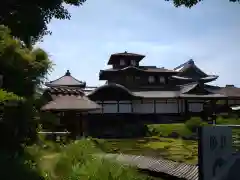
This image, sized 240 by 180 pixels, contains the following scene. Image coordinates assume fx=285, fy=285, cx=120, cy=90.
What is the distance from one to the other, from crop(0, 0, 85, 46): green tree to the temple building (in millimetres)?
18891

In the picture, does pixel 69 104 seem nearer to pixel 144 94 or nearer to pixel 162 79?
pixel 144 94

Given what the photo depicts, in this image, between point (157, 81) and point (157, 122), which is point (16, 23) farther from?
point (157, 81)

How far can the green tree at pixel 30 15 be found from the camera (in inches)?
193

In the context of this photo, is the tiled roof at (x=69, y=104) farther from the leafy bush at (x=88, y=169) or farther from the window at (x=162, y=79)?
the window at (x=162, y=79)

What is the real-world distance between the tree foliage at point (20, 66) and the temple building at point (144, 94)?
19179 mm

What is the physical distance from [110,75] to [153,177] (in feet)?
83.1

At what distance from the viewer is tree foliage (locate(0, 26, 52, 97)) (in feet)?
15.0

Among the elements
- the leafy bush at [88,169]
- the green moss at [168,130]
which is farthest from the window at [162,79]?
the leafy bush at [88,169]

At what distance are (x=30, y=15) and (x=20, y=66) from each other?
948 mm

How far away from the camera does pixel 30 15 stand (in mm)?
5047

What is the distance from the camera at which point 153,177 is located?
284 inches

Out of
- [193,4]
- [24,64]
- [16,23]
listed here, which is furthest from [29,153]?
[193,4]


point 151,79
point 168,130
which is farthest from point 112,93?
point 151,79

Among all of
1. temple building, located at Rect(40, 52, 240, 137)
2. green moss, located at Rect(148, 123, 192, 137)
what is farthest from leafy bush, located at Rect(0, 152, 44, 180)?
temple building, located at Rect(40, 52, 240, 137)
